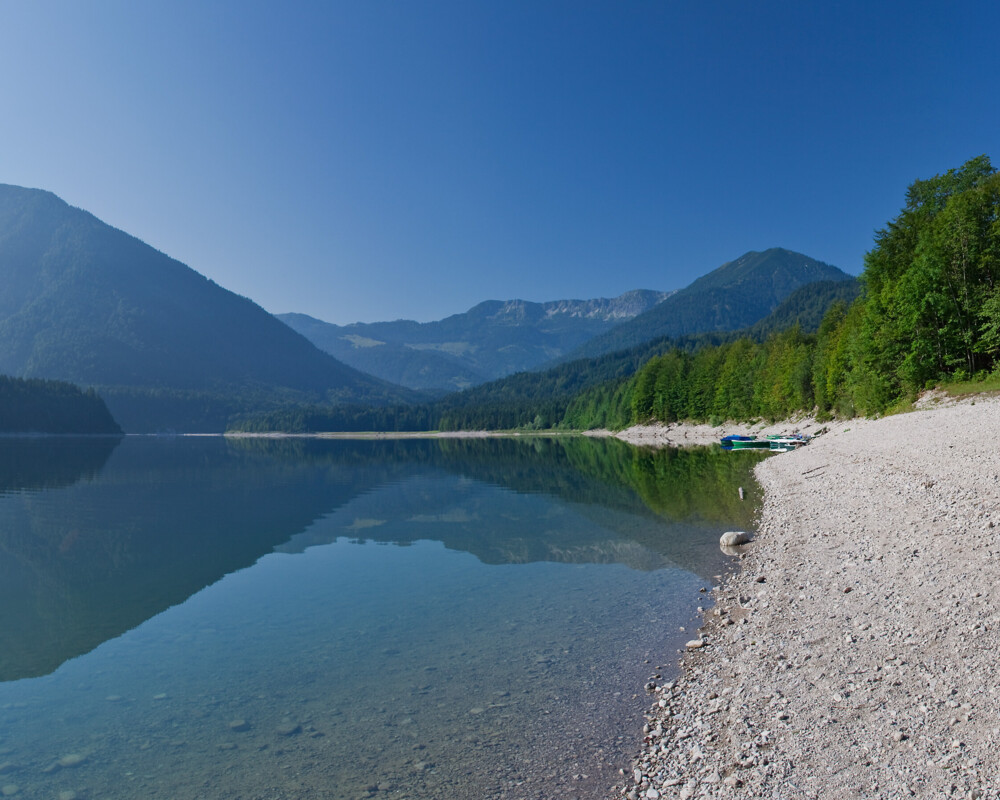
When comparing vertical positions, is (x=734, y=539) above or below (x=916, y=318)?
below

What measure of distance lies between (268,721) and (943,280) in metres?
65.0

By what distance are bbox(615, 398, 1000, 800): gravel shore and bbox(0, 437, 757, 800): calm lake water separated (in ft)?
4.14

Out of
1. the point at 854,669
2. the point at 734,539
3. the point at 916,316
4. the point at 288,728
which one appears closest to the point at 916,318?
the point at 916,316

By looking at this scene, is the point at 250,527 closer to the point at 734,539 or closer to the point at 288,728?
the point at 288,728

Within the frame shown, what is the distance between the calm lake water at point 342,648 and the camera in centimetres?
1000

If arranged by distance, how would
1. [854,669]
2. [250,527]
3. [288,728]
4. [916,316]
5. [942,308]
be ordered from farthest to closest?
[916,316]
[942,308]
[250,527]
[288,728]
[854,669]

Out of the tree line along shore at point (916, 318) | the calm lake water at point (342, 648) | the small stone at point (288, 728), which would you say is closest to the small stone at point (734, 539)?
the calm lake water at point (342, 648)

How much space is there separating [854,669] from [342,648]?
A: 12.3 m

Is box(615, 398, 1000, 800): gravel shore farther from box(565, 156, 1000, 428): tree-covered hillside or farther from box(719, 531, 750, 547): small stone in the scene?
box(565, 156, 1000, 428): tree-covered hillside

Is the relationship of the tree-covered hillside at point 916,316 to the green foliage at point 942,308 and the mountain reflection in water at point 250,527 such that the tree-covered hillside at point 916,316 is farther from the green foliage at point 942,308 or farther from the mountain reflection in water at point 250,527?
the mountain reflection in water at point 250,527

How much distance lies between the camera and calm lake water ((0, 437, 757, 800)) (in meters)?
10.0

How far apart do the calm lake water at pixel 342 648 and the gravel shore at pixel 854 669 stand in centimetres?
126

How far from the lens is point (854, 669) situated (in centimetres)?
1059

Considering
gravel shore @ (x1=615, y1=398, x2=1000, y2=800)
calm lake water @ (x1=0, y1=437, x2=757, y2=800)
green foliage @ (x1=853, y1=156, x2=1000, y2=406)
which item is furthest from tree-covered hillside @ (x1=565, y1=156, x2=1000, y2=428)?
gravel shore @ (x1=615, y1=398, x2=1000, y2=800)
